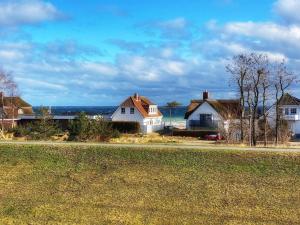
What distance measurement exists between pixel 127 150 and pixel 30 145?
594 cm

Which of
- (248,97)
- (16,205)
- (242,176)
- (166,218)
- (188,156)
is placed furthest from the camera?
(248,97)

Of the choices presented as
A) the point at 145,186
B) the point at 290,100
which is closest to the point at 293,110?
the point at 290,100

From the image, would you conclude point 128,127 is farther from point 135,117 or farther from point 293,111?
point 293,111

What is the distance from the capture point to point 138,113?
83.5 metres

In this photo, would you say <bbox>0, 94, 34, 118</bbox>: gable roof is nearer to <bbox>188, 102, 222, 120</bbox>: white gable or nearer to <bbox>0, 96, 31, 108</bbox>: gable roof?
<bbox>0, 96, 31, 108</bbox>: gable roof

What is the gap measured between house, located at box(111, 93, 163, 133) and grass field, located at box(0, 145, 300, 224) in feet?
176

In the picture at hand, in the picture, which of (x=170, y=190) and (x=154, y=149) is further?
(x=154, y=149)

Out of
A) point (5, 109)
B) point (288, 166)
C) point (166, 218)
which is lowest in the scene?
point (166, 218)

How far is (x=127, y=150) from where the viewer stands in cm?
2838

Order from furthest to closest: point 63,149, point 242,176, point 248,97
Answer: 1. point 248,97
2. point 63,149
3. point 242,176

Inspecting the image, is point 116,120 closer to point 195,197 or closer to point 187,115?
point 187,115

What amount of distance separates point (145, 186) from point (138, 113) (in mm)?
60678

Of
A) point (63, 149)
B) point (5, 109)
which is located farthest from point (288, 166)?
point (5, 109)

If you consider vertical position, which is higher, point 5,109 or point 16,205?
point 5,109
